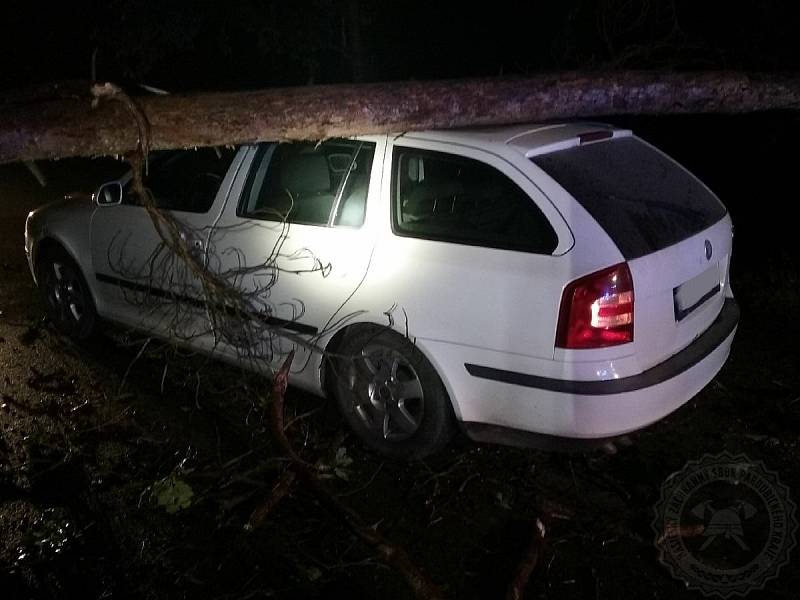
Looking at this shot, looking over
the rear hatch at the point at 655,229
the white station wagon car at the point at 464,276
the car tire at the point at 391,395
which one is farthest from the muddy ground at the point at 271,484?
the rear hatch at the point at 655,229

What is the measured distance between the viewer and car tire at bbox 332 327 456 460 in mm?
3697

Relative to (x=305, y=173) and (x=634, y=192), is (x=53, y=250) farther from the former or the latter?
(x=634, y=192)

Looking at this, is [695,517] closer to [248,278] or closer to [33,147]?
[248,278]

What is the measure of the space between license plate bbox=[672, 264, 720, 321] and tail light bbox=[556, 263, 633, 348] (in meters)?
0.34

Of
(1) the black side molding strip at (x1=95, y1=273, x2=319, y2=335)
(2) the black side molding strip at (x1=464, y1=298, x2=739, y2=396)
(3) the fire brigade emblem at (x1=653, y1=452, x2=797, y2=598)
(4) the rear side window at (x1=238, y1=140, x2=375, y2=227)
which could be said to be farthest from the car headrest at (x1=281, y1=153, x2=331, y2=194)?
(3) the fire brigade emblem at (x1=653, y1=452, x2=797, y2=598)

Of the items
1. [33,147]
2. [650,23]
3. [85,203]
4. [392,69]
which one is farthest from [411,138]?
[392,69]

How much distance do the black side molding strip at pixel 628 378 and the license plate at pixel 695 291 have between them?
180 millimetres

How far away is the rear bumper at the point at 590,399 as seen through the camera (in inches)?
128

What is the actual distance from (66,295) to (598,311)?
3999 millimetres

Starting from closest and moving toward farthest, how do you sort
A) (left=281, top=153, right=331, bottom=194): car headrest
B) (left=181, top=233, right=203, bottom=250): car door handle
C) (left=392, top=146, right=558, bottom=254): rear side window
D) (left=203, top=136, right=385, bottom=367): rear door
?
1. (left=392, top=146, right=558, bottom=254): rear side window
2. (left=203, top=136, right=385, bottom=367): rear door
3. (left=281, top=153, right=331, bottom=194): car headrest
4. (left=181, top=233, right=203, bottom=250): car door handle

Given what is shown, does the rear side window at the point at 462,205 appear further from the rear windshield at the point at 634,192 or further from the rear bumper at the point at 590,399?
the rear bumper at the point at 590,399

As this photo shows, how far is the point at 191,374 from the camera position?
16.5 ft

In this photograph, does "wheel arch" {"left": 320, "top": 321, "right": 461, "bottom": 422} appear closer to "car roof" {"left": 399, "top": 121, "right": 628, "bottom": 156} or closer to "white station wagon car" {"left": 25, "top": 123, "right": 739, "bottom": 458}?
"white station wagon car" {"left": 25, "top": 123, "right": 739, "bottom": 458}

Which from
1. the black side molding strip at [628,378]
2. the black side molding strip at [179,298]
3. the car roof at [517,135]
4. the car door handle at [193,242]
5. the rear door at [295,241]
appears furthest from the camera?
the car door handle at [193,242]
